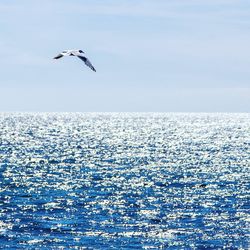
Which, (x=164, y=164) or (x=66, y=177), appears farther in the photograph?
(x=164, y=164)

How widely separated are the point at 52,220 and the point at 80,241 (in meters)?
11.0

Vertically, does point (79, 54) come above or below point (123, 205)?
above

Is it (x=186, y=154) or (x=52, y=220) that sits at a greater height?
(x=186, y=154)

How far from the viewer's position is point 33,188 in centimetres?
10275

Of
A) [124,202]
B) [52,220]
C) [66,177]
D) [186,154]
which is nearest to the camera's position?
[52,220]

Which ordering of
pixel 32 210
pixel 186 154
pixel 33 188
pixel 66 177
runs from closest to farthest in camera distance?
pixel 32 210 < pixel 33 188 < pixel 66 177 < pixel 186 154

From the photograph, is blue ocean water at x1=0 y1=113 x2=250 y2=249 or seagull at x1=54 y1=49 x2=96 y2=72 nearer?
seagull at x1=54 y1=49 x2=96 y2=72

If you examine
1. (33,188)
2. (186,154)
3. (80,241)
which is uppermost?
(186,154)

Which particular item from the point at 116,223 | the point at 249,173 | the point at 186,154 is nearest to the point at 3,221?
the point at 116,223

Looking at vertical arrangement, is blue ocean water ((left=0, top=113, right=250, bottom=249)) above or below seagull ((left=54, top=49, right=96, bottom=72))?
below

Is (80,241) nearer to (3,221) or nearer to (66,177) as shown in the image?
(3,221)

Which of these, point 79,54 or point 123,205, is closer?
point 79,54

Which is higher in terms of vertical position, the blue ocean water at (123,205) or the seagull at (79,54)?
the seagull at (79,54)

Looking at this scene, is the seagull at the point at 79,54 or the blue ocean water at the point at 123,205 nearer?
the seagull at the point at 79,54
